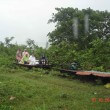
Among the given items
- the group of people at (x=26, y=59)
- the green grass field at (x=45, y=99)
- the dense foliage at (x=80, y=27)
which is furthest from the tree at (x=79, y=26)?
the green grass field at (x=45, y=99)

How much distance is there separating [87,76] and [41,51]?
28.7 ft

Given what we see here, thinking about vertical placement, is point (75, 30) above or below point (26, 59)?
above

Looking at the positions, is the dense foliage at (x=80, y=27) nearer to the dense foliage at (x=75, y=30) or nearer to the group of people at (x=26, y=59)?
the dense foliage at (x=75, y=30)

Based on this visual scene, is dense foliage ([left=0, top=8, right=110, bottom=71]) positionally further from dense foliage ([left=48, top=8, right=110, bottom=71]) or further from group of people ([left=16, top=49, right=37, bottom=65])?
group of people ([left=16, top=49, right=37, bottom=65])

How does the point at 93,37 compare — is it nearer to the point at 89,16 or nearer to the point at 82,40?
the point at 82,40

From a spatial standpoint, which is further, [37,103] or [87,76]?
[87,76]

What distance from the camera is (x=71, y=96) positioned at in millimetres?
9266

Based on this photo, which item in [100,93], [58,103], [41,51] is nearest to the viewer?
[58,103]

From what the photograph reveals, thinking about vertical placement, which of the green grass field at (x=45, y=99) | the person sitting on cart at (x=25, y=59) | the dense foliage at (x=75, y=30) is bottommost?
the green grass field at (x=45, y=99)

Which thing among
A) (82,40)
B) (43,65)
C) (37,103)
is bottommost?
(37,103)

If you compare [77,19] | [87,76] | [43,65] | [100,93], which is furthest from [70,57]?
[77,19]

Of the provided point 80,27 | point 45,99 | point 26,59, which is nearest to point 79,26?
point 80,27

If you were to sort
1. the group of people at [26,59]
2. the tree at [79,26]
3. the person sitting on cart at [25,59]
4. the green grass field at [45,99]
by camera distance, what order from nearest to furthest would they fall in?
1. the green grass field at [45,99]
2. the group of people at [26,59]
3. the person sitting on cart at [25,59]
4. the tree at [79,26]

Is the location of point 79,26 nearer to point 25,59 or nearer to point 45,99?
point 25,59
